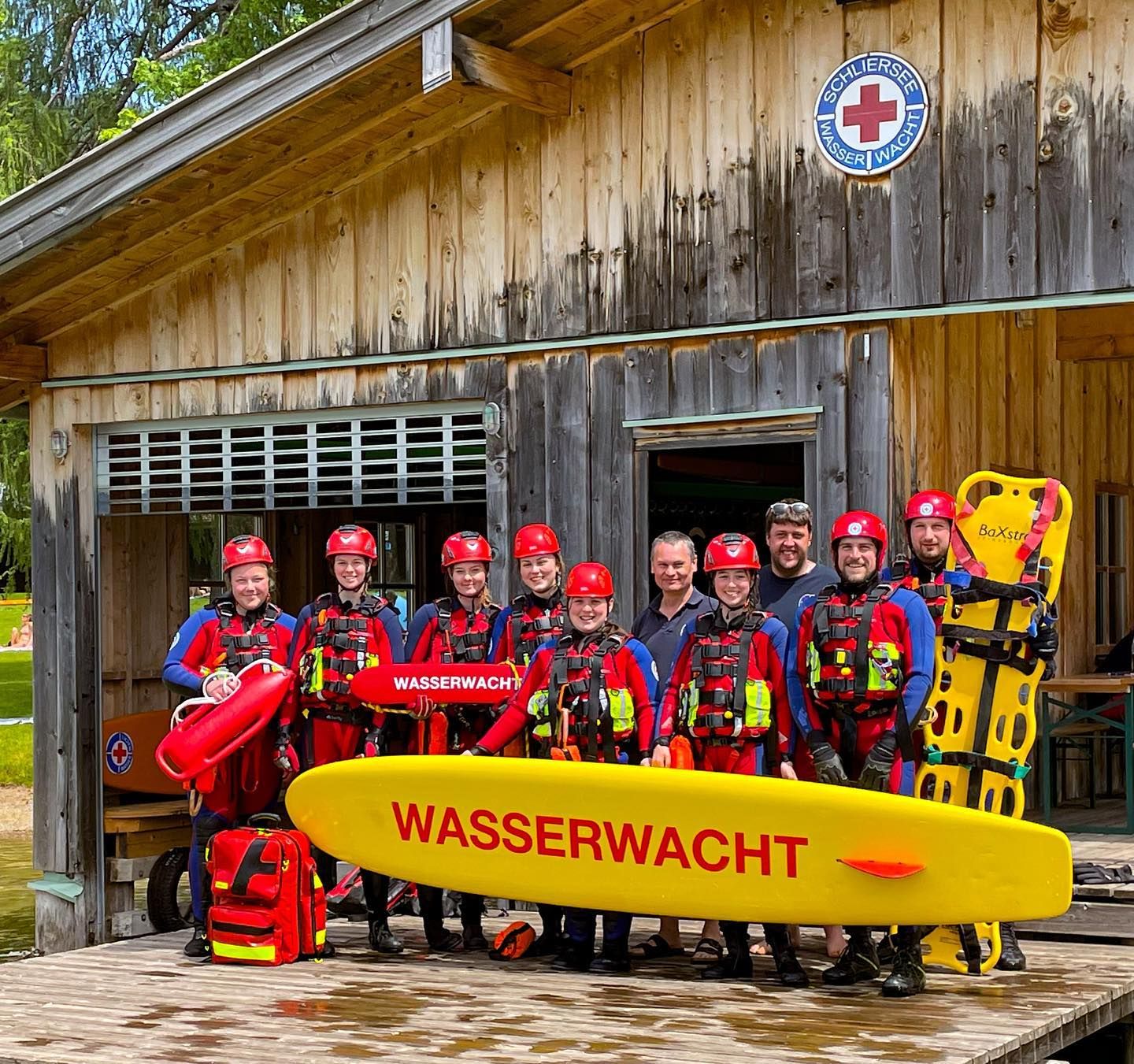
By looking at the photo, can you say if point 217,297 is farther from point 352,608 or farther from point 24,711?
point 24,711

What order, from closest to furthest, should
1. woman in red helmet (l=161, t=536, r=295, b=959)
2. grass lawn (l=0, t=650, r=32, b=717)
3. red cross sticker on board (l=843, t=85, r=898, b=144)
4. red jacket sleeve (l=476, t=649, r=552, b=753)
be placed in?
red jacket sleeve (l=476, t=649, r=552, b=753), woman in red helmet (l=161, t=536, r=295, b=959), red cross sticker on board (l=843, t=85, r=898, b=144), grass lawn (l=0, t=650, r=32, b=717)

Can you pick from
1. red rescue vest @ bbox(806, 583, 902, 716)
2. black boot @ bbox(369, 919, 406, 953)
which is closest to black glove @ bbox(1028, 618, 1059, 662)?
red rescue vest @ bbox(806, 583, 902, 716)

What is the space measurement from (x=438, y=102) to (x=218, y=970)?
4245 mm

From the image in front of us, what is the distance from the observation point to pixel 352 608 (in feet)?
23.6

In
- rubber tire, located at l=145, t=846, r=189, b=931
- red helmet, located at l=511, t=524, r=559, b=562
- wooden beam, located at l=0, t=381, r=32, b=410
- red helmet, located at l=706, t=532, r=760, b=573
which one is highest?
wooden beam, located at l=0, t=381, r=32, b=410

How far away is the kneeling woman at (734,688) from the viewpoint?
6363 mm

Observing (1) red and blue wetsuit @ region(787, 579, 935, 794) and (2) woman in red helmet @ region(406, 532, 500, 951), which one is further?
(2) woman in red helmet @ region(406, 532, 500, 951)

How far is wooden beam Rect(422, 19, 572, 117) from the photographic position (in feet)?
25.8

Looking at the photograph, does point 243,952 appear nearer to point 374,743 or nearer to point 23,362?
point 374,743

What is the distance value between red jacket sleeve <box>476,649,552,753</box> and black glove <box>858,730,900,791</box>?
1231 mm

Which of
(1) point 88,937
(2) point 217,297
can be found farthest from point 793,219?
(1) point 88,937

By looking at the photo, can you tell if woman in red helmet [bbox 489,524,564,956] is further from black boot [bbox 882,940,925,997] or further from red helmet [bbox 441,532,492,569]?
black boot [bbox 882,940,925,997]

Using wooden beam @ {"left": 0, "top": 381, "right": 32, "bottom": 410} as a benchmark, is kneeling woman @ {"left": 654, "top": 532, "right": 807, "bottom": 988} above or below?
below

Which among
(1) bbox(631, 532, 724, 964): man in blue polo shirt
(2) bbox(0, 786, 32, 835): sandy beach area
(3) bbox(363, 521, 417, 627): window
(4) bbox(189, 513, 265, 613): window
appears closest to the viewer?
(1) bbox(631, 532, 724, 964): man in blue polo shirt
